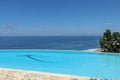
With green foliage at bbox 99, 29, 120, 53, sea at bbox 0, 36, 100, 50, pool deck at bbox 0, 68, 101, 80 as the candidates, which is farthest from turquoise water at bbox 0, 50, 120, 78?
sea at bbox 0, 36, 100, 50

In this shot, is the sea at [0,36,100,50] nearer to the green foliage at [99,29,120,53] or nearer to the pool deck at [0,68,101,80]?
the green foliage at [99,29,120,53]

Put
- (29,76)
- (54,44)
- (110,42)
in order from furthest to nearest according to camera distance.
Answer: (54,44), (110,42), (29,76)

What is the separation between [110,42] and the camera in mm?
14047

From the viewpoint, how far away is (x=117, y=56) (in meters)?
12.8

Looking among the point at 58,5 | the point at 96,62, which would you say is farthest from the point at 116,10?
the point at 96,62

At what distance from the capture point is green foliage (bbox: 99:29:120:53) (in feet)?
45.8

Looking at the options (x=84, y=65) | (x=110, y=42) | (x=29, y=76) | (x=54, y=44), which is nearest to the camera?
(x=29, y=76)

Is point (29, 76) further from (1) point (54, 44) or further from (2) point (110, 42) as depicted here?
(1) point (54, 44)

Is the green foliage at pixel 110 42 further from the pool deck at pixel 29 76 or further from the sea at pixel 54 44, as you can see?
the pool deck at pixel 29 76

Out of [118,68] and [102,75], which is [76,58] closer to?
[118,68]

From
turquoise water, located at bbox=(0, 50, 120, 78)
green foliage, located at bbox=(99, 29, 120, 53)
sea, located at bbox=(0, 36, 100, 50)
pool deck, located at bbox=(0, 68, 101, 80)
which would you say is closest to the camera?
pool deck, located at bbox=(0, 68, 101, 80)

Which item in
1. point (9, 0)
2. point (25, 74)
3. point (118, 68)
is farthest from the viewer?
point (9, 0)

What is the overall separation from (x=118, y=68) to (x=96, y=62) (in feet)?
5.85

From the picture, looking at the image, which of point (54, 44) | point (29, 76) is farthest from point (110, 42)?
point (54, 44)
